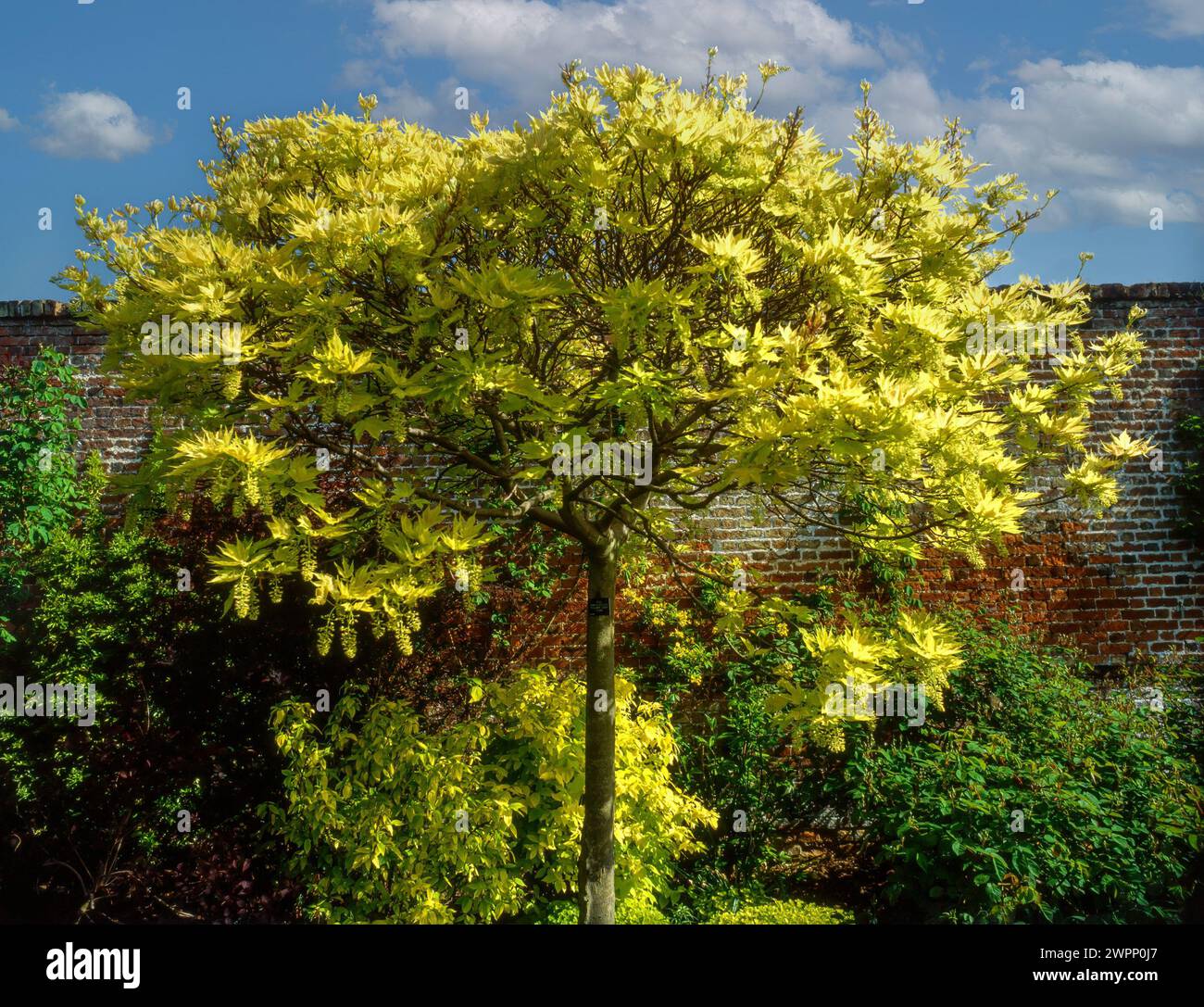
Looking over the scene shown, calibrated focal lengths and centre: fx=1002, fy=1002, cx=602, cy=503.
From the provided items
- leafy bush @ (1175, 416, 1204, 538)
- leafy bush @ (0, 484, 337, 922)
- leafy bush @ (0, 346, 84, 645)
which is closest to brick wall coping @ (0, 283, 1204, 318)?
leafy bush @ (0, 346, 84, 645)

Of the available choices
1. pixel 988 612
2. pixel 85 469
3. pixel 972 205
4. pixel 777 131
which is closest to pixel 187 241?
pixel 777 131

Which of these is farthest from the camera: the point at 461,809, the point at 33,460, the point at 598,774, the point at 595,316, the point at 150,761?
the point at 33,460

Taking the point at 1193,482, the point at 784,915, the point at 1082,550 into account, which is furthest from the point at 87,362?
A: the point at 1193,482

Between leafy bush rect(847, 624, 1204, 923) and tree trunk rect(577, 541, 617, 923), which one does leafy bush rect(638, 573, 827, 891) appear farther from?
tree trunk rect(577, 541, 617, 923)

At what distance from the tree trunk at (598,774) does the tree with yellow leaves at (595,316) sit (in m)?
0.67

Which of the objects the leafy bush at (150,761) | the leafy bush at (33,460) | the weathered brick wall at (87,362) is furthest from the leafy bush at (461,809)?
the weathered brick wall at (87,362)

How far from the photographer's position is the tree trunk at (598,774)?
15.9 feet

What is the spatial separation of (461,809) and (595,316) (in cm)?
258

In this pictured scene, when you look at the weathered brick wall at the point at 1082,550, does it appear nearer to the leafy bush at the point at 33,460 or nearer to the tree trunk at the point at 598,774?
the leafy bush at the point at 33,460

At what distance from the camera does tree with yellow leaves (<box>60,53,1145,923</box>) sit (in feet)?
11.7

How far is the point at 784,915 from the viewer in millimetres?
5293

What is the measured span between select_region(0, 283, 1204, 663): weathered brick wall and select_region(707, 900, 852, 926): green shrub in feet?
9.00

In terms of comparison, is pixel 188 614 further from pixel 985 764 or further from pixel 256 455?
pixel 985 764

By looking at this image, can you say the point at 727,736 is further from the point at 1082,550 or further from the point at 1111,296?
the point at 1111,296
